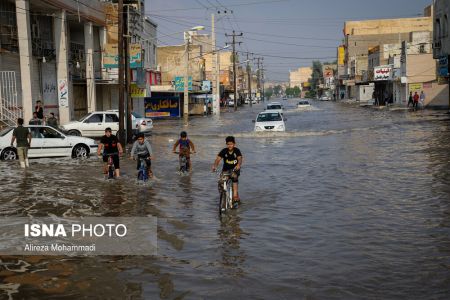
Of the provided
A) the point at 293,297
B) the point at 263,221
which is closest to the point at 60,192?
the point at 263,221

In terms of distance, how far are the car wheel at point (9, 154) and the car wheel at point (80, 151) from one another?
2.15 meters

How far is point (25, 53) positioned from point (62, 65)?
5.50m

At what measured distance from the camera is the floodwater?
22.7 ft

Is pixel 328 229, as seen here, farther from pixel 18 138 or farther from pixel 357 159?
pixel 18 138

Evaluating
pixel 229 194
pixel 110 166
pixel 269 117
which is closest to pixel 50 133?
pixel 110 166

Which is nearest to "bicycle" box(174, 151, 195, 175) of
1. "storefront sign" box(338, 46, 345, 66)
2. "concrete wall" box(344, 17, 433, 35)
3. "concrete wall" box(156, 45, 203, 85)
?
"concrete wall" box(156, 45, 203, 85)

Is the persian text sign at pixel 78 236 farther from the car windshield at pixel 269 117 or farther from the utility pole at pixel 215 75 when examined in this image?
the utility pole at pixel 215 75

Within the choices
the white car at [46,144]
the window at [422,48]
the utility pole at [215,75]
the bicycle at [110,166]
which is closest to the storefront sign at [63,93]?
the white car at [46,144]

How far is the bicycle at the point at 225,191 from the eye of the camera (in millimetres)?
11266

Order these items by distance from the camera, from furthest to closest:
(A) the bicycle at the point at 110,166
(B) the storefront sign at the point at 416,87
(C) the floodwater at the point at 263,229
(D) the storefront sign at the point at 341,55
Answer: (D) the storefront sign at the point at 341,55 < (B) the storefront sign at the point at 416,87 < (A) the bicycle at the point at 110,166 < (C) the floodwater at the point at 263,229

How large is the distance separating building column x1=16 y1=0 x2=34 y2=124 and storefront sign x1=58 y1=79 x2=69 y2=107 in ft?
16.2

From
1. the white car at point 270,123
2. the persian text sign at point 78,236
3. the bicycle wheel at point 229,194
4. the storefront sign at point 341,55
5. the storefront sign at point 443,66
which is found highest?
the storefront sign at point 341,55

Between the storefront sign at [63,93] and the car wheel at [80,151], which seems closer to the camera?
the car wheel at [80,151]

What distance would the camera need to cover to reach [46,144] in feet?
69.2
